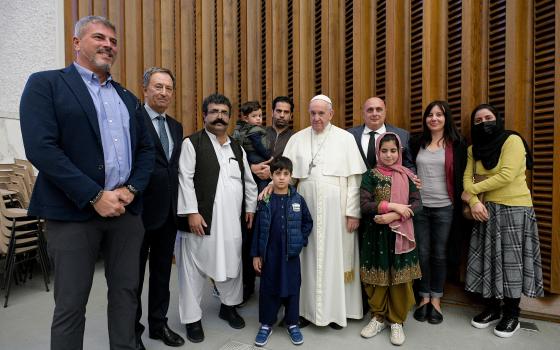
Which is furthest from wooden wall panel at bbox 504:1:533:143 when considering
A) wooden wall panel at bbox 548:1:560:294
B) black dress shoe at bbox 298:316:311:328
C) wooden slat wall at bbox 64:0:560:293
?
black dress shoe at bbox 298:316:311:328

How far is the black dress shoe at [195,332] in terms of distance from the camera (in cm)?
233

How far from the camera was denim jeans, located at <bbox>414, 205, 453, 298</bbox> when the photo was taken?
8.68 ft

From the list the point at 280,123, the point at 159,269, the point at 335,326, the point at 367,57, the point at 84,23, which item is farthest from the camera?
the point at 367,57

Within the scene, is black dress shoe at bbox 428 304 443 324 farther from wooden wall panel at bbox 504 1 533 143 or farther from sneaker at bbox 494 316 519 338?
wooden wall panel at bbox 504 1 533 143

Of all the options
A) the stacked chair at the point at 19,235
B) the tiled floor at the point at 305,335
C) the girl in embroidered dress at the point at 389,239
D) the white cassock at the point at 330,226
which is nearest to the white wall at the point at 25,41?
the stacked chair at the point at 19,235

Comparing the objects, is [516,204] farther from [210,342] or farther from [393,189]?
[210,342]

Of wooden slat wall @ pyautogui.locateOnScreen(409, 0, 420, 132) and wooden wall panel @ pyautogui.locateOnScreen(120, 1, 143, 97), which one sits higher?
wooden wall panel @ pyautogui.locateOnScreen(120, 1, 143, 97)

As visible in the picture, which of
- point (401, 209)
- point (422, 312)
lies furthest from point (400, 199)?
point (422, 312)

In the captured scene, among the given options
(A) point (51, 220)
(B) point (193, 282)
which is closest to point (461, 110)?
(B) point (193, 282)

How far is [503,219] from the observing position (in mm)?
2463

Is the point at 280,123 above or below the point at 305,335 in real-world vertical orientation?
above

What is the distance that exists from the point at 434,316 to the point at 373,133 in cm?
153

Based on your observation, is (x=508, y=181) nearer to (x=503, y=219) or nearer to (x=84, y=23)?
(x=503, y=219)

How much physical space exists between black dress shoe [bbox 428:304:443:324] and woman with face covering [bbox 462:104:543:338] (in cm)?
24
